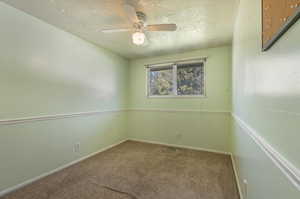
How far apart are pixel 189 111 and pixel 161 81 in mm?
1079

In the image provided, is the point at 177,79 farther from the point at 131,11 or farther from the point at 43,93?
the point at 43,93

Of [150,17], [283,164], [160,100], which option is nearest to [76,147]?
[160,100]

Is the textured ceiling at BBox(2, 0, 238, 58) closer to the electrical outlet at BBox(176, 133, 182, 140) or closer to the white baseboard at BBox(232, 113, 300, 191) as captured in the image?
the white baseboard at BBox(232, 113, 300, 191)

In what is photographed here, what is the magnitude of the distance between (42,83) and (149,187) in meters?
2.14

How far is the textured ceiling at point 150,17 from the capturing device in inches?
66.7

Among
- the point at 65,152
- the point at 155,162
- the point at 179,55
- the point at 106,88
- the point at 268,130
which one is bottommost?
the point at 155,162

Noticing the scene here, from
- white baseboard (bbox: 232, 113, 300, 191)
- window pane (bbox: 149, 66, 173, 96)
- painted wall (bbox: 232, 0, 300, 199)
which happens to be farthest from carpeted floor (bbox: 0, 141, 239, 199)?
window pane (bbox: 149, 66, 173, 96)

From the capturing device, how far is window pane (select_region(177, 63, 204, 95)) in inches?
129

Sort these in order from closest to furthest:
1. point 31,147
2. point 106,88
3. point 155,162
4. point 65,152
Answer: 1. point 31,147
2. point 65,152
3. point 155,162
4. point 106,88

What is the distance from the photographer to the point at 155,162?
2562 mm

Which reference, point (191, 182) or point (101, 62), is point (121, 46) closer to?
point (101, 62)

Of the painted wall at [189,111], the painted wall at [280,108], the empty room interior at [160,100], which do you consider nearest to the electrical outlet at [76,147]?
the empty room interior at [160,100]

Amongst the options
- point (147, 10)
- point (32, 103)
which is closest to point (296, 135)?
point (147, 10)

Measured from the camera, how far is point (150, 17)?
1.96 m
